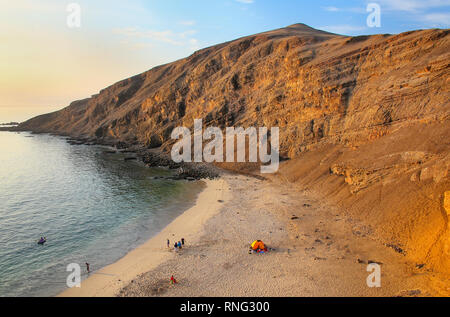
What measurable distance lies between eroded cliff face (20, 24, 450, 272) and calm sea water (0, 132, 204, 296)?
1718 centimetres

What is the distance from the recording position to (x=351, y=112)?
125ft

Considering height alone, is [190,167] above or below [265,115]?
below

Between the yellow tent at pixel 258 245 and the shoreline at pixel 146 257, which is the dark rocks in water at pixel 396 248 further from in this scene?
the shoreline at pixel 146 257

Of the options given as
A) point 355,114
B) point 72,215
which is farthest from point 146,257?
point 355,114

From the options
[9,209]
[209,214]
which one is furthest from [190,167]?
[9,209]

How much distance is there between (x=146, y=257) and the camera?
21.1 metres

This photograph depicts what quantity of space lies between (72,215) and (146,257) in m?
14.3

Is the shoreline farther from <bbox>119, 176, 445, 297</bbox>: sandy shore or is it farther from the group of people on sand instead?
<bbox>119, 176, 445, 297</bbox>: sandy shore

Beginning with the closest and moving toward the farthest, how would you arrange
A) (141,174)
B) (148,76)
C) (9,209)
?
(9,209)
(141,174)
(148,76)

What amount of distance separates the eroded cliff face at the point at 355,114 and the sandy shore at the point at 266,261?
2309 mm

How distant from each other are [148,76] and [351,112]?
296 feet

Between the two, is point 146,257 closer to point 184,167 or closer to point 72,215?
point 72,215

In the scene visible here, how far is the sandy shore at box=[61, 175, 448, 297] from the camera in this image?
16.2m
